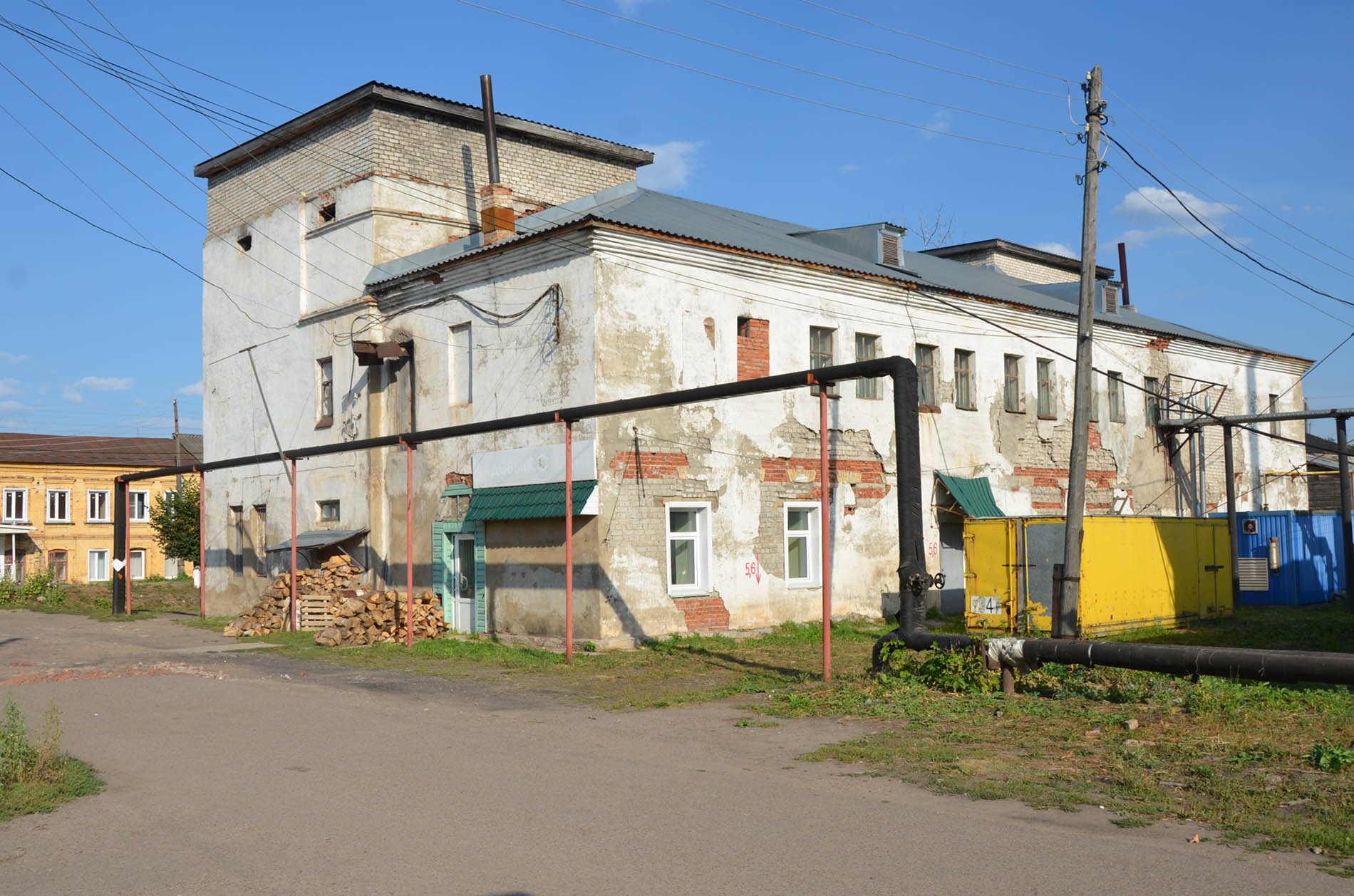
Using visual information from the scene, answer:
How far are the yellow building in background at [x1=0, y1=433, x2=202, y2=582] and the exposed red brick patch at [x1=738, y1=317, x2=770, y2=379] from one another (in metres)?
36.0

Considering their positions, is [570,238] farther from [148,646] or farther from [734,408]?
[148,646]

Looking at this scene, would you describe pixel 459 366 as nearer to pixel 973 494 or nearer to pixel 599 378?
pixel 599 378

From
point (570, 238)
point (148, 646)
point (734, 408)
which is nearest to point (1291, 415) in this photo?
point (734, 408)

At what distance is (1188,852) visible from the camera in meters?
5.95

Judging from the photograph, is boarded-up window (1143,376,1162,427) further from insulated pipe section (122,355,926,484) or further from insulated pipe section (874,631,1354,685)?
insulated pipe section (874,631,1354,685)

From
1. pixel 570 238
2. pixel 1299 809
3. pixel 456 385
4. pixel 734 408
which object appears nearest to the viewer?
pixel 1299 809

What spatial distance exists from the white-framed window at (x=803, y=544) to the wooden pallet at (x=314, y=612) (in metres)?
8.87

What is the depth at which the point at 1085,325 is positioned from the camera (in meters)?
17.5

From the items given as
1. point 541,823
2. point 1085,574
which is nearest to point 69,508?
point 1085,574

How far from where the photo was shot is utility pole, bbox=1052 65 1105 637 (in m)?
16.8

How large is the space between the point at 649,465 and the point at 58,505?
43.7 metres

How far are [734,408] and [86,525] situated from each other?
1717 inches

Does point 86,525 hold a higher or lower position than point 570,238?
lower

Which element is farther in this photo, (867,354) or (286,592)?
(286,592)
